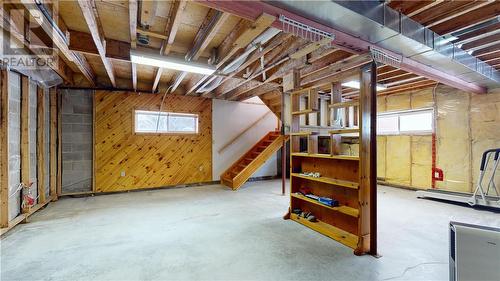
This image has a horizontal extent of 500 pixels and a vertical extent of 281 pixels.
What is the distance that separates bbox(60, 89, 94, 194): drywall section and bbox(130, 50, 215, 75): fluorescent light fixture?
272 cm

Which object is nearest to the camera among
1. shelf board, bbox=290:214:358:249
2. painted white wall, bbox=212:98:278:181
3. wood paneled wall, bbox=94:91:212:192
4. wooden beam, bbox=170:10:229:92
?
wooden beam, bbox=170:10:229:92

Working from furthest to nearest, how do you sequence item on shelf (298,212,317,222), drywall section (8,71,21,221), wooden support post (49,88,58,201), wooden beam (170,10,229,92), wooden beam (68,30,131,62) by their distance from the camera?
wooden support post (49,88,58,201)
item on shelf (298,212,317,222)
drywall section (8,71,21,221)
wooden beam (68,30,131,62)
wooden beam (170,10,229,92)

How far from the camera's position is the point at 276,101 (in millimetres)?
6375

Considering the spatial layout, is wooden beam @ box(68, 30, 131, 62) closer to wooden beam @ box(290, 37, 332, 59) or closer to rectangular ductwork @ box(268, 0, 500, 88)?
wooden beam @ box(290, 37, 332, 59)

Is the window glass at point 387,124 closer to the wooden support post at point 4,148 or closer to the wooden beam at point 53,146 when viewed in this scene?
the wooden support post at point 4,148

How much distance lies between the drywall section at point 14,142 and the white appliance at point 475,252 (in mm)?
5017

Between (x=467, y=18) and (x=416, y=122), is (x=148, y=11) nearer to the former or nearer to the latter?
(x=467, y=18)

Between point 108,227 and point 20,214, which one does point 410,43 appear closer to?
point 108,227

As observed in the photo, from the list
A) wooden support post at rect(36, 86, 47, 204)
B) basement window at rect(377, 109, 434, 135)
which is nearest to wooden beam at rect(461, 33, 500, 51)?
basement window at rect(377, 109, 434, 135)

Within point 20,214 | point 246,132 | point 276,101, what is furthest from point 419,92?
point 20,214

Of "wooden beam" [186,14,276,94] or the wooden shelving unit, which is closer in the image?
"wooden beam" [186,14,276,94]

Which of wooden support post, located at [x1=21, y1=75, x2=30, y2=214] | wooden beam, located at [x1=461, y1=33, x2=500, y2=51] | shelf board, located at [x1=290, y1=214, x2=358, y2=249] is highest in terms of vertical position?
wooden beam, located at [x1=461, y1=33, x2=500, y2=51]

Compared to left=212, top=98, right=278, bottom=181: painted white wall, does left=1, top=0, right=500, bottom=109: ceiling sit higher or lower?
higher

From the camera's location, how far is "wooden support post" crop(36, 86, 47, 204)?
4.04m
